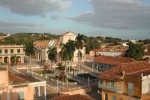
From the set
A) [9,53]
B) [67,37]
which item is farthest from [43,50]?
[9,53]

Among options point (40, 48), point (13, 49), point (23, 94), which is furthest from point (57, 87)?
point (40, 48)

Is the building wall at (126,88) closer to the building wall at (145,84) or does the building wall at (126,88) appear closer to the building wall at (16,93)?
the building wall at (145,84)

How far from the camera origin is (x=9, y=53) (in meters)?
77.4

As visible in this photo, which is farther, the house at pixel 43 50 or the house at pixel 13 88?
the house at pixel 43 50

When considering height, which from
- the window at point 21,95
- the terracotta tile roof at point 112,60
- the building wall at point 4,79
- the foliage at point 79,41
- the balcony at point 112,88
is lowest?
the balcony at point 112,88

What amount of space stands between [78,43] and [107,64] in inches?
355

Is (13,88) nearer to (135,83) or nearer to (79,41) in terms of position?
(135,83)

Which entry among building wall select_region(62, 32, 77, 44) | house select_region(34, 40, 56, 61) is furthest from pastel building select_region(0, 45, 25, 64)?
building wall select_region(62, 32, 77, 44)

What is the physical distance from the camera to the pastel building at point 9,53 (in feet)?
251

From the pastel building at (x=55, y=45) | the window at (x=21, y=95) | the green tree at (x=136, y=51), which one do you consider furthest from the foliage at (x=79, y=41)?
the window at (x=21, y=95)

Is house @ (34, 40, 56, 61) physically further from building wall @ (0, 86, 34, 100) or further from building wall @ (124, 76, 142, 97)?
building wall @ (0, 86, 34, 100)

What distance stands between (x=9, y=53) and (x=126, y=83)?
2011 inches

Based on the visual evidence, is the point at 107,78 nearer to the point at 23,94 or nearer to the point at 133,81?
the point at 133,81

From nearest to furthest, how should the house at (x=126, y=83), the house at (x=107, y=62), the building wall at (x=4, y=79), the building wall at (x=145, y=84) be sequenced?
the building wall at (x=4, y=79), the building wall at (x=145, y=84), the house at (x=126, y=83), the house at (x=107, y=62)
